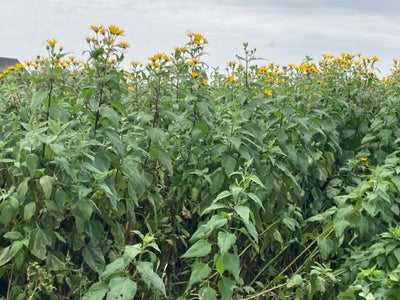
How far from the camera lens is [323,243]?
353 centimetres

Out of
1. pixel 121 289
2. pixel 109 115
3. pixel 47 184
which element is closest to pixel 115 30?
pixel 109 115

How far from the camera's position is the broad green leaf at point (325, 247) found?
11.5 ft

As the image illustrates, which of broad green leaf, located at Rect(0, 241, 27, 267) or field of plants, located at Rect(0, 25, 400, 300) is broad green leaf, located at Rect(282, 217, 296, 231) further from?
broad green leaf, located at Rect(0, 241, 27, 267)

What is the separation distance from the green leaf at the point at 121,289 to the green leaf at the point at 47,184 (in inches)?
19.1

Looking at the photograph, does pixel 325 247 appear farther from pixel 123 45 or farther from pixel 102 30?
pixel 102 30

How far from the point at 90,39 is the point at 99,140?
48cm

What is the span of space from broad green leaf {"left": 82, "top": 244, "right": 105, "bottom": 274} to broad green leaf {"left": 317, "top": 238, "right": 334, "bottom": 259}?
1158 millimetres

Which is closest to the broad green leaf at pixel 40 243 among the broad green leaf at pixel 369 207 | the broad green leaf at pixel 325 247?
the broad green leaf at pixel 325 247

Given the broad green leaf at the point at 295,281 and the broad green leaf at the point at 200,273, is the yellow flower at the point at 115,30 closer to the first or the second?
the broad green leaf at the point at 200,273

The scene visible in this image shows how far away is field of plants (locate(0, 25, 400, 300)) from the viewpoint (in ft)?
9.45

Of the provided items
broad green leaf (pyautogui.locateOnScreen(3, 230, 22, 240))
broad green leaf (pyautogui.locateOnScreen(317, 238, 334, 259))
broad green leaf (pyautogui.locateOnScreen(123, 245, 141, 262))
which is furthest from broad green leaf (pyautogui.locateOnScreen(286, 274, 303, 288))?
broad green leaf (pyautogui.locateOnScreen(3, 230, 22, 240))

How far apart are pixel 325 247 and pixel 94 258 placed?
3.99 feet

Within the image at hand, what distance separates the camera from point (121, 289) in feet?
8.13

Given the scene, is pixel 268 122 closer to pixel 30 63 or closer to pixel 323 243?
pixel 323 243
